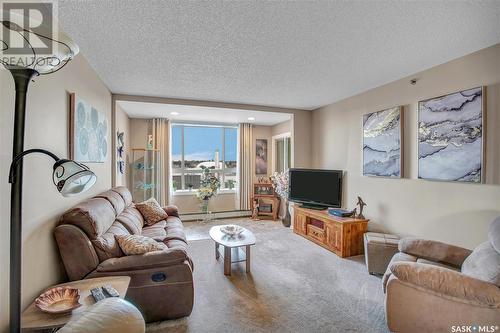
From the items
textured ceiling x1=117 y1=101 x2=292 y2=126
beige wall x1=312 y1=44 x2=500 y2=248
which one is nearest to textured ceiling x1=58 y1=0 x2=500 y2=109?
beige wall x1=312 y1=44 x2=500 y2=248

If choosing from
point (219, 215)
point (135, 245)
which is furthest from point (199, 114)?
point (135, 245)

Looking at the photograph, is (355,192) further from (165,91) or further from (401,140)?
(165,91)

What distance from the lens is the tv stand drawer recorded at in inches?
152

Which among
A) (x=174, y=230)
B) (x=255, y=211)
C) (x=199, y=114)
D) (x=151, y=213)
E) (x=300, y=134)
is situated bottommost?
(x=255, y=211)

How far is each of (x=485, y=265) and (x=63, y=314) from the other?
2818 mm

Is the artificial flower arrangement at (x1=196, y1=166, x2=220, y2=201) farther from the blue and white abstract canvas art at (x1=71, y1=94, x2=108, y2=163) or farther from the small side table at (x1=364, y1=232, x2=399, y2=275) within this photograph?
the small side table at (x1=364, y1=232, x2=399, y2=275)

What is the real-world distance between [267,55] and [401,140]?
2.05 meters

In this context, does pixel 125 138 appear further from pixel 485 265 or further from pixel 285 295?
pixel 485 265

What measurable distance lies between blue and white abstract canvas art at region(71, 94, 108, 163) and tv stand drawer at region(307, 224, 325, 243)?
3.40 meters

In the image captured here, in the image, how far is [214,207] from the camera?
5.84m

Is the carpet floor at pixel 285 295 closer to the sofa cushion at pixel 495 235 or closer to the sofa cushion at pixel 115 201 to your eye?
the sofa cushion at pixel 495 235

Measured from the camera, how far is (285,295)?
7.95 ft

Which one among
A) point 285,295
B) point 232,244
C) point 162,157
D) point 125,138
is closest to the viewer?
point 285,295

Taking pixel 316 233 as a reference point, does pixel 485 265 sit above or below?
above
